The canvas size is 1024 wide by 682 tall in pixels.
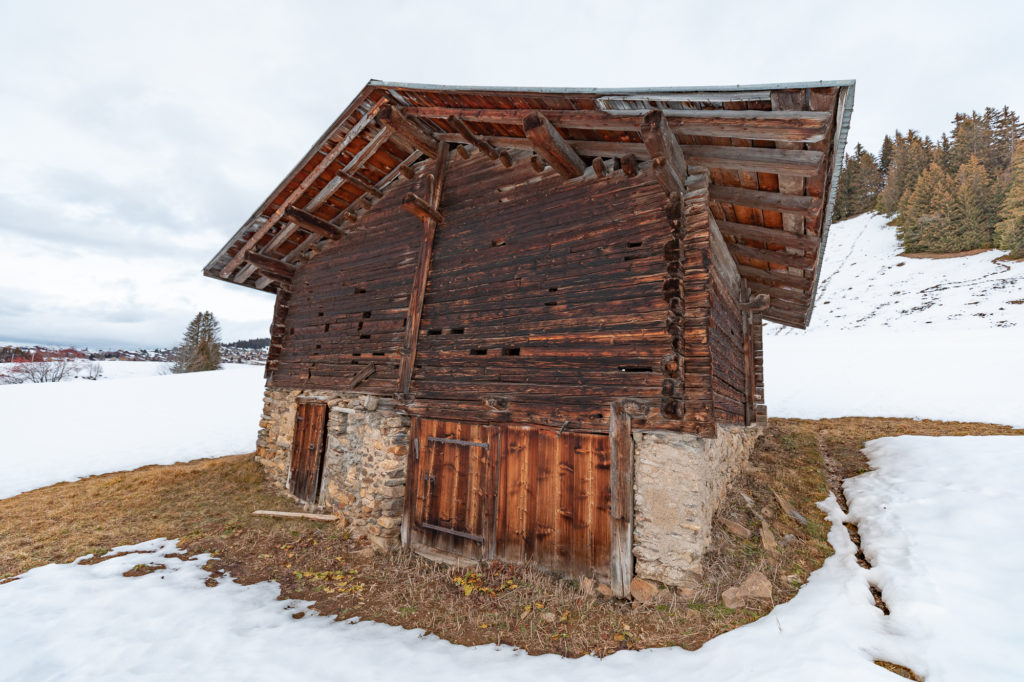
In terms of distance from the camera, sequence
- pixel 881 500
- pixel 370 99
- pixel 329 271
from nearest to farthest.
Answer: pixel 881 500, pixel 370 99, pixel 329 271

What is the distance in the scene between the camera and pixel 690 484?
5312 mm

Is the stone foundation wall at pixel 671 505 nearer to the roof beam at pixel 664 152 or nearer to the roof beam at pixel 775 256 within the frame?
the roof beam at pixel 664 152

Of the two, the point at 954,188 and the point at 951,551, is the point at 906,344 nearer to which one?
the point at 951,551

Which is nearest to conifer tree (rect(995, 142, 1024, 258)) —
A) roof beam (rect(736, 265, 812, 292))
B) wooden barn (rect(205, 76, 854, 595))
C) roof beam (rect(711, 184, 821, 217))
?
wooden barn (rect(205, 76, 854, 595))

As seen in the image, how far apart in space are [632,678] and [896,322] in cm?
4380

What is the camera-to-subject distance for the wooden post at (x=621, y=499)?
5516mm

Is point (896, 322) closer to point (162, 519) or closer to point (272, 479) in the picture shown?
point (272, 479)

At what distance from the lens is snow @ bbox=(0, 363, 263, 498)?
15.2 metres

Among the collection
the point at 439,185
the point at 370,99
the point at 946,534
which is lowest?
the point at 946,534

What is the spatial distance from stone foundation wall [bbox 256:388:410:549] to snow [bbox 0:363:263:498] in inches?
447

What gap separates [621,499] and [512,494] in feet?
5.85

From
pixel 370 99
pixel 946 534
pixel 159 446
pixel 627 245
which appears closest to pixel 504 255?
pixel 627 245

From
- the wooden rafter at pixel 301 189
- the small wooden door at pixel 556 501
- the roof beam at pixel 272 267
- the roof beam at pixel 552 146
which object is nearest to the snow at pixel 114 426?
the wooden rafter at pixel 301 189

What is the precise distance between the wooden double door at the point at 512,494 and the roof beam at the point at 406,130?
557 centimetres
